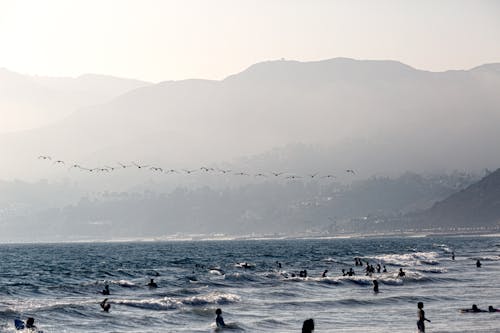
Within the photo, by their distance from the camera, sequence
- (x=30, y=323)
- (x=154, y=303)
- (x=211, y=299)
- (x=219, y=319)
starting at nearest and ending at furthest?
1. (x=30, y=323)
2. (x=219, y=319)
3. (x=154, y=303)
4. (x=211, y=299)

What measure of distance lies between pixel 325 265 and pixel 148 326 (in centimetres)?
7554

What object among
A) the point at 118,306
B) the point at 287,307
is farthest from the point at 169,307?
the point at 287,307

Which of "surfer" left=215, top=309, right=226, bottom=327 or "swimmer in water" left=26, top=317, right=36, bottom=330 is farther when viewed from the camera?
"surfer" left=215, top=309, right=226, bottom=327

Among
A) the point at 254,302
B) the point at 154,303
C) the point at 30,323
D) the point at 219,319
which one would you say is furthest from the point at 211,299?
the point at 30,323

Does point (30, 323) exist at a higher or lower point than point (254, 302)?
lower

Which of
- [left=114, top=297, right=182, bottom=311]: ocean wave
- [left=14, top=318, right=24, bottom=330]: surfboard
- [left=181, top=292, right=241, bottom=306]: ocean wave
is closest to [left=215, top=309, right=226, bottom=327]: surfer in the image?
[left=14, top=318, right=24, bottom=330]: surfboard

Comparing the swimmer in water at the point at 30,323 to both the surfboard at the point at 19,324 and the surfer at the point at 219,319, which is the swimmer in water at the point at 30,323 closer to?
the surfboard at the point at 19,324

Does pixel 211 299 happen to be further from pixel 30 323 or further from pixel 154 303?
pixel 30 323

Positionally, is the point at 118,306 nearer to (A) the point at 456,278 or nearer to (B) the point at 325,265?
(A) the point at 456,278

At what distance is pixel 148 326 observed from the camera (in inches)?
2327

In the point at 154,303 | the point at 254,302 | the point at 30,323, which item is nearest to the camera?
the point at 30,323

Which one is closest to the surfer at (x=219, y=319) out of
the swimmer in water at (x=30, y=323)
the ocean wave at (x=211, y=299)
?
the swimmer in water at (x=30, y=323)

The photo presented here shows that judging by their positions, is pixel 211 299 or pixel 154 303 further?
pixel 211 299

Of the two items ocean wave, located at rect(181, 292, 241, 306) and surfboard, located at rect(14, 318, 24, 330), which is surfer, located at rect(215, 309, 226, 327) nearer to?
surfboard, located at rect(14, 318, 24, 330)
